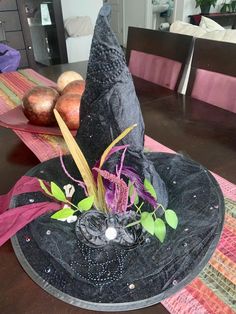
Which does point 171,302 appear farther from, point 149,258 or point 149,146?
point 149,146

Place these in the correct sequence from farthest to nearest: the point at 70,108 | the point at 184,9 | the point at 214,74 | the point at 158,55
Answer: the point at 184,9, the point at 158,55, the point at 214,74, the point at 70,108

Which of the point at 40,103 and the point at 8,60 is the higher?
the point at 40,103

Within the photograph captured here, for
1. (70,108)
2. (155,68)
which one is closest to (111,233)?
(70,108)

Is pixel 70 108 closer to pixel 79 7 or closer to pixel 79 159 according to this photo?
pixel 79 159

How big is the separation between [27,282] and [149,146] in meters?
0.50

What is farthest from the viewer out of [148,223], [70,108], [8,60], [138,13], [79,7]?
[138,13]

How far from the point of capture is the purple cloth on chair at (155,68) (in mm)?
1403

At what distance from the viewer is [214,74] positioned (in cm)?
118

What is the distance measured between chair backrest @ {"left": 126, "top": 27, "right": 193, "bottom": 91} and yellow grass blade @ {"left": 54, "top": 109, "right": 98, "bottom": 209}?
1040 millimetres

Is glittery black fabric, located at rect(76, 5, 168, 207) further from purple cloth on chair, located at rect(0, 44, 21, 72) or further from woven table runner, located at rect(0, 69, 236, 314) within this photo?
purple cloth on chair, located at rect(0, 44, 21, 72)

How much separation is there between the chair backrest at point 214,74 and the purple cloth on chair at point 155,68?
5.4 inches

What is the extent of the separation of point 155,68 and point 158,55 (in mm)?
67

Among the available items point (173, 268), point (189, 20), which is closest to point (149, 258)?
point (173, 268)

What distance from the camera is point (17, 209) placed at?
51 cm
